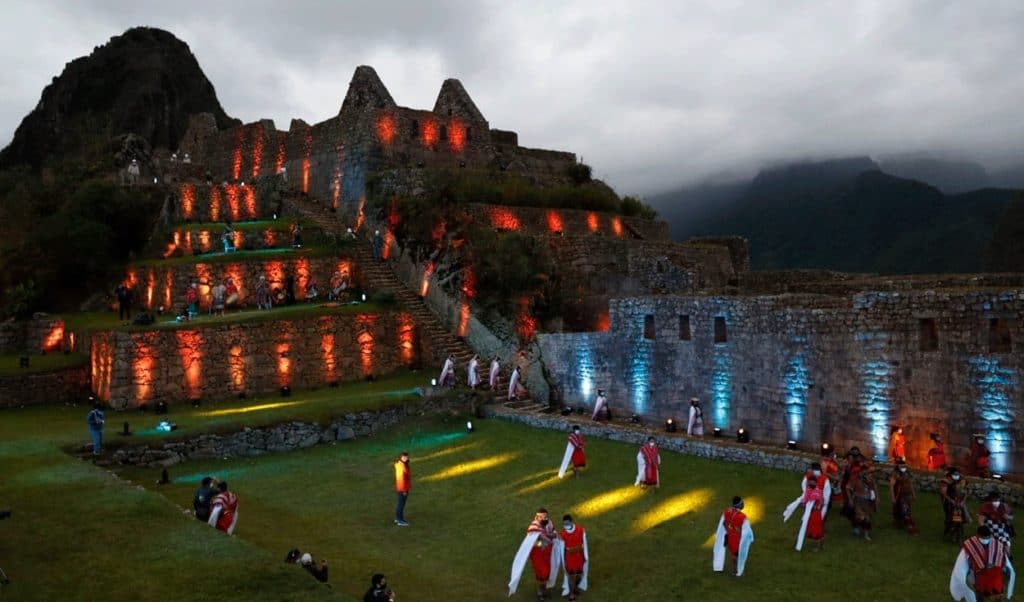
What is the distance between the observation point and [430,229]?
30906mm

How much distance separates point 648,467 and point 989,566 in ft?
22.0

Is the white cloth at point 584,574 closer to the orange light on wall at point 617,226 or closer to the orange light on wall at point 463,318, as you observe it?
the orange light on wall at point 463,318

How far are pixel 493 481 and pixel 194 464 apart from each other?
7986 mm

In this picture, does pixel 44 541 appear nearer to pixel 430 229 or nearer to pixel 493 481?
pixel 493 481

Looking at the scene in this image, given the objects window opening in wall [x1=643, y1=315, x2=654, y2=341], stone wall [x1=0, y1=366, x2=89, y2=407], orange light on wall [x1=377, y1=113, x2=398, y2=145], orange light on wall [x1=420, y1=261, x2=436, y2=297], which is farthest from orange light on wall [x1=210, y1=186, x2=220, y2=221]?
window opening in wall [x1=643, y1=315, x2=654, y2=341]

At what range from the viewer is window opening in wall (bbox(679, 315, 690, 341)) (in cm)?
2159

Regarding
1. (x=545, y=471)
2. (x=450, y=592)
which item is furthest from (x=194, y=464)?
(x=450, y=592)

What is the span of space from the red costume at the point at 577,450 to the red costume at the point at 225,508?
7282 mm

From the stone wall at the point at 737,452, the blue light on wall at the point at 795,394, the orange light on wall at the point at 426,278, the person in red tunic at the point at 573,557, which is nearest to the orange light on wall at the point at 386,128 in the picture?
the orange light on wall at the point at 426,278

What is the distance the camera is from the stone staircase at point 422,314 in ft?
80.4

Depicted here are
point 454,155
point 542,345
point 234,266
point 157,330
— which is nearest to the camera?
point 157,330

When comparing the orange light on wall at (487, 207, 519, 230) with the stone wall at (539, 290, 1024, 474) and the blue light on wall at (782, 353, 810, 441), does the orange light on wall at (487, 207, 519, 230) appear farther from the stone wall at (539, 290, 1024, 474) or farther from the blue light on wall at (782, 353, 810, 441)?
the blue light on wall at (782, 353, 810, 441)

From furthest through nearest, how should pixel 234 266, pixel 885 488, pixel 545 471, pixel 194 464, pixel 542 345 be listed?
pixel 234 266 < pixel 542 345 < pixel 194 464 < pixel 545 471 < pixel 885 488

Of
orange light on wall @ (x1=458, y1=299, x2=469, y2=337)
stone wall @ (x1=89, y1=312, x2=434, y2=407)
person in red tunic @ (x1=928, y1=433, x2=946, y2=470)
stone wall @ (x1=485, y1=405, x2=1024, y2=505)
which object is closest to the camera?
stone wall @ (x1=485, y1=405, x2=1024, y2=505)
